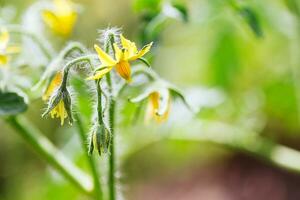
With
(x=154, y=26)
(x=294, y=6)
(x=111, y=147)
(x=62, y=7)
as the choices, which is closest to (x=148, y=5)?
(x=154, y=26)

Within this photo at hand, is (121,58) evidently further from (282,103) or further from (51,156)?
(282,103)

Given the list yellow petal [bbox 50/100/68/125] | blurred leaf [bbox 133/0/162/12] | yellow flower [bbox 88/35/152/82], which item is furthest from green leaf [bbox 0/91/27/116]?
blurred leaf [bbox 133/0/162/12]

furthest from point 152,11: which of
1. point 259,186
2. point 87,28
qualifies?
point 87,28

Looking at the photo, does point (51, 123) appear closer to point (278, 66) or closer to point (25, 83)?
point (278, 66)

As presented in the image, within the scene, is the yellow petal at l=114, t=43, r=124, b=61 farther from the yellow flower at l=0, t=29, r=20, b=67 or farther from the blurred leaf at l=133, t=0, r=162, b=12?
the blurred leaf at l=133, t=0, r=162, b=12

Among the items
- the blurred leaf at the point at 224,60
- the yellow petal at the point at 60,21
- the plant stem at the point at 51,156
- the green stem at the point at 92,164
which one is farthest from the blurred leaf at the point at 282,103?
the green stem at the point at 92,164

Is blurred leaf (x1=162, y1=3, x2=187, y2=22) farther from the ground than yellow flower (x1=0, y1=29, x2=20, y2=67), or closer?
farther from the ground
